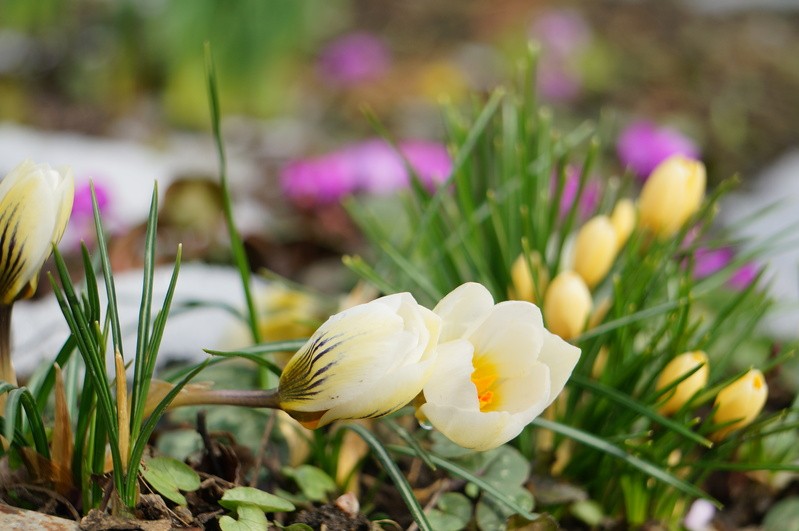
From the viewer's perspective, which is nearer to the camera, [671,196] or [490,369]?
[490,369]

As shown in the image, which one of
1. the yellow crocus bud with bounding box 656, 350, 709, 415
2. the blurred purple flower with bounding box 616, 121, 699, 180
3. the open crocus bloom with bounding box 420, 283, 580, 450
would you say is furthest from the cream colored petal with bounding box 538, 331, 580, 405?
the blurred purple flower with bounding box 616, 121, 699, 180

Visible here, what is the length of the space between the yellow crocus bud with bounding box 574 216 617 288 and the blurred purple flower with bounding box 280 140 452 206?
0.80 metres

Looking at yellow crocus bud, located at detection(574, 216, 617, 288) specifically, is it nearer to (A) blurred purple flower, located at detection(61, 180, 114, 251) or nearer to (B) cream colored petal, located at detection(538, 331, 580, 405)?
(B) cream colored petal, located at detection(538, 331, 580, 405)

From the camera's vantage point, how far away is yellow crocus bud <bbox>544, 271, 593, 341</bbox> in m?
0.81

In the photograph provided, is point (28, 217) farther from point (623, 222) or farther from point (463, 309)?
point (623, 222)

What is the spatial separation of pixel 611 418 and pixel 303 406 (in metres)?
0.38

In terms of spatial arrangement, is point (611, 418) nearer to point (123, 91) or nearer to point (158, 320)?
point (158, 320)

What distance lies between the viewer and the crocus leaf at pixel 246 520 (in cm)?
59

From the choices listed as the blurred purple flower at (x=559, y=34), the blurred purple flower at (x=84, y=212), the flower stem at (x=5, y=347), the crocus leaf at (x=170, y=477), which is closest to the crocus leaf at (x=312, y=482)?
the crocus leaf at (x=170, y=477)

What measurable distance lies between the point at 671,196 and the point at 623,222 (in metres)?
0.06

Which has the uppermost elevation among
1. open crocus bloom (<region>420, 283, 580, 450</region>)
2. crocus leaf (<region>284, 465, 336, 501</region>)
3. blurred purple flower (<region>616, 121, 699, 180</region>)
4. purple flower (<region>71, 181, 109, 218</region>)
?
open crocus bloom (<region>420, 283, 580, 450</region>)

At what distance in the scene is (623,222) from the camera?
937 mm

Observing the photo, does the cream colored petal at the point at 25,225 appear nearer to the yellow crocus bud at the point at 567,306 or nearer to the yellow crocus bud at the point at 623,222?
the yellow crocus bud at the point at 567,306

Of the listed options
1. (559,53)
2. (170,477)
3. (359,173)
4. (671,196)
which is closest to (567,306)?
(671,196)
